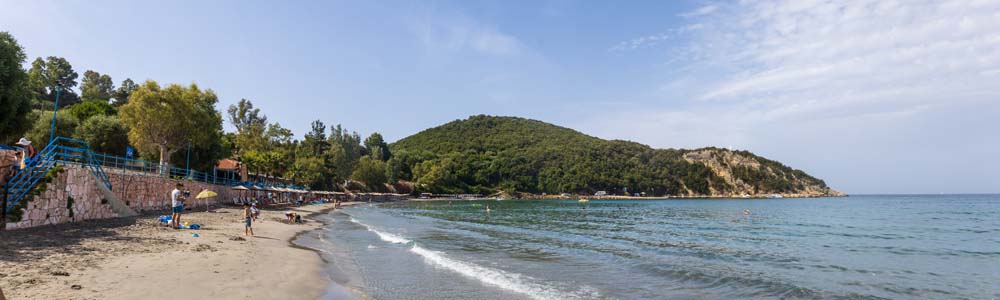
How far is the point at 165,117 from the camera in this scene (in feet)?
132

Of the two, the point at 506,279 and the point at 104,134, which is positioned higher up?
the point at 104,134

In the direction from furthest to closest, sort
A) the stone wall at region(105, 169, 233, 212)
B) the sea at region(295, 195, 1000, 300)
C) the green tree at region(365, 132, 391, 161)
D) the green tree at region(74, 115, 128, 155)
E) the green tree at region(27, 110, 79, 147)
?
the green tree at region(365, 132, 391, 161) < the green tree at region(74, 115, 128, 155) < the green tree at region(27, 110, 79, 147) < the stone wall at region(105, 169, 233, 212) < the sea at region(295, 195, 1000, 300)

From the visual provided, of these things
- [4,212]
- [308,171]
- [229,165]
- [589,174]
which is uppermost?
[589,174]

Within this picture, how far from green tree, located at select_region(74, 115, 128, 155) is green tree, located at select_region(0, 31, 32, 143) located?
23.3 meters

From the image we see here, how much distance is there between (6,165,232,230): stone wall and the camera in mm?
16969

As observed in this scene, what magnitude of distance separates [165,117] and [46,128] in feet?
48.3

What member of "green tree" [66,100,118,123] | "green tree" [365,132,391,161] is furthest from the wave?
"green tree" [365,132,391,161]

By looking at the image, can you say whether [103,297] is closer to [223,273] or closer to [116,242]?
[223,273]

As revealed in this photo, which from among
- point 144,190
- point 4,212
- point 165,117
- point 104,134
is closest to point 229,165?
point 104,134

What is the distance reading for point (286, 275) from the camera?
41.8ft

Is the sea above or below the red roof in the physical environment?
below

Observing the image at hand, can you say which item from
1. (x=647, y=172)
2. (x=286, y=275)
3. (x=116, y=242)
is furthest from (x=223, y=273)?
(x=647, y=172)

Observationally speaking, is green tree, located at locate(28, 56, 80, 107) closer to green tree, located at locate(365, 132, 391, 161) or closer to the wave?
green tree, located at locate(365, 132, 391, 161)

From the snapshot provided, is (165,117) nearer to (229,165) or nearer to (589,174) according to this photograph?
(229,165)
